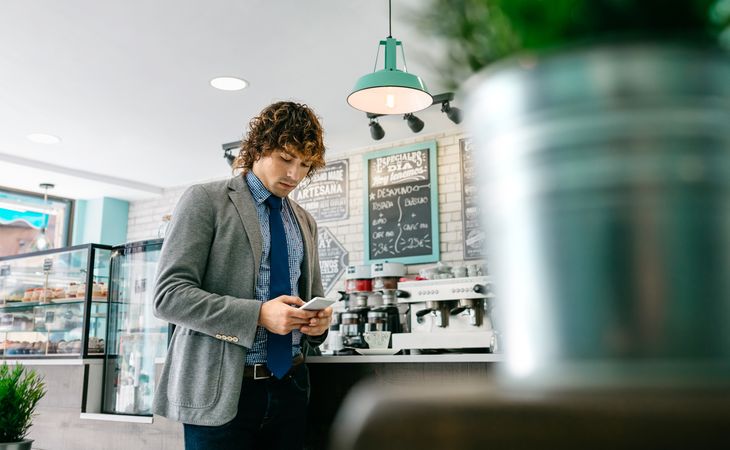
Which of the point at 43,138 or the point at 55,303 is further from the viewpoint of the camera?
the point at 43,138

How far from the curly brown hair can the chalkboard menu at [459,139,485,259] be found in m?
3.33

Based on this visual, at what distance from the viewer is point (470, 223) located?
17.6 ft

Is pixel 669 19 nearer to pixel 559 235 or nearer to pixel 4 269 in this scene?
pixel 559 235

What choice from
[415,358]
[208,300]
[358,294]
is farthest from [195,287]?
[358,294]

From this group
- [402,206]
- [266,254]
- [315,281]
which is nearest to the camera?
[266,254]

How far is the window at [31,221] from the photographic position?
7.36 metres

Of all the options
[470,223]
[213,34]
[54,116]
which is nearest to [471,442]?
[213,34]

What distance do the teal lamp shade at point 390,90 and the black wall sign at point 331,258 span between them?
2646 mm

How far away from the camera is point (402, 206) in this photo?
570cm

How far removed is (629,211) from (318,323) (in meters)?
1.63

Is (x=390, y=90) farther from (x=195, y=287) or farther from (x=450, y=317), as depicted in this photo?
(x=195, y=287)

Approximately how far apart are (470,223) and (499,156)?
5038 mm

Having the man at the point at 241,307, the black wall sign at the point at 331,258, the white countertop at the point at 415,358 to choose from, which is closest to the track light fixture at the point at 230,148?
the black wall sign at the point at 331,258

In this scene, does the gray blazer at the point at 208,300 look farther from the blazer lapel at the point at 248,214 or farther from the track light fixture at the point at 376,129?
the track light fixture at the point at 376,129
